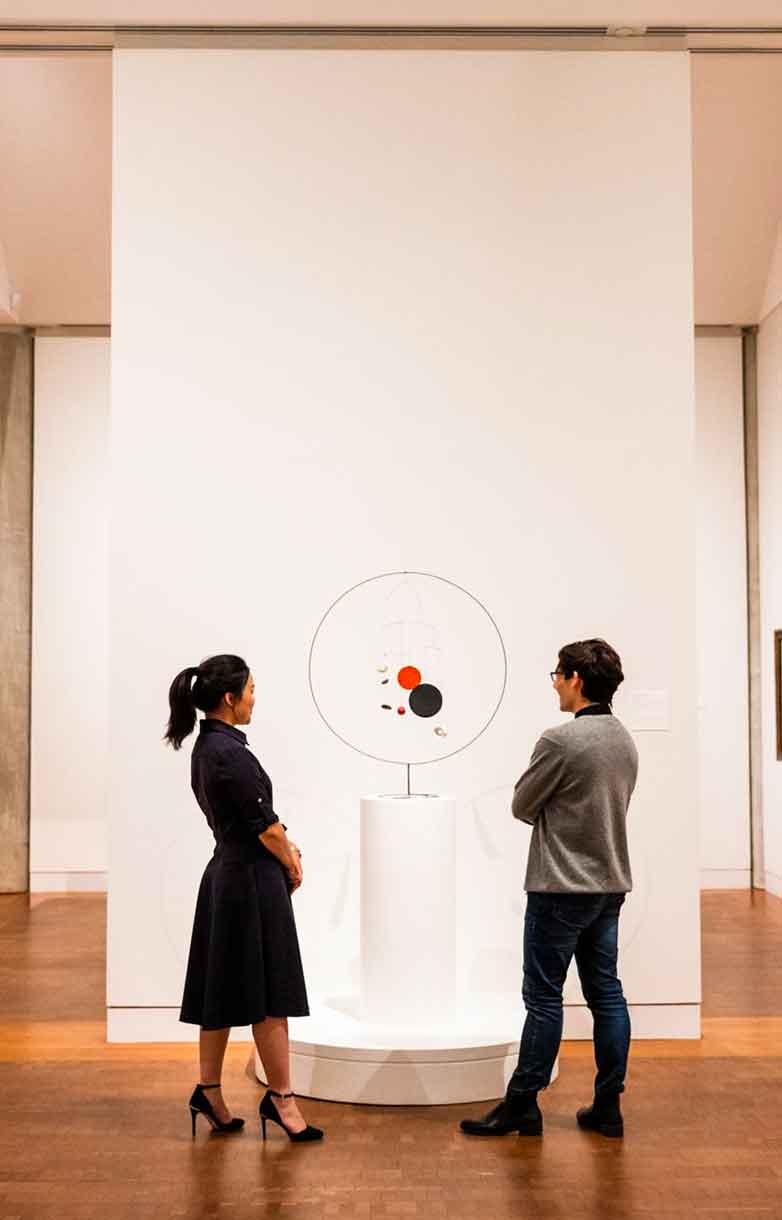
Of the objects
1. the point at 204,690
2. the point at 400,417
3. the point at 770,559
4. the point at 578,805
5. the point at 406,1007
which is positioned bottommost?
the point at 406,1007

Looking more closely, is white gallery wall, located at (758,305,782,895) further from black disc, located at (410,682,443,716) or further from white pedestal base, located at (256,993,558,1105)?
white pedestal base, located at (256,993,558,1105)

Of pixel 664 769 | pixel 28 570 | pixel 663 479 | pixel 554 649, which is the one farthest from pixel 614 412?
pixel 28 570

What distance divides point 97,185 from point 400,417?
375 centimetres

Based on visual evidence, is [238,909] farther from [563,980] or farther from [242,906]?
[563,980]

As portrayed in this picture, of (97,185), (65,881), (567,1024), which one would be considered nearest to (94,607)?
(65,881)

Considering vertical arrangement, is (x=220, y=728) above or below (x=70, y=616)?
below

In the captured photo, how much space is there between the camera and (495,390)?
5668 millimetres

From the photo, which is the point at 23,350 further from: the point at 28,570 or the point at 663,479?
the point at 663,479

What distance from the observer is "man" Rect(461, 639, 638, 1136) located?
4.15 meters

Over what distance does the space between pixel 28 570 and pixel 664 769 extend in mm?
5356

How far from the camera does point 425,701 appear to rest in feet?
17.3

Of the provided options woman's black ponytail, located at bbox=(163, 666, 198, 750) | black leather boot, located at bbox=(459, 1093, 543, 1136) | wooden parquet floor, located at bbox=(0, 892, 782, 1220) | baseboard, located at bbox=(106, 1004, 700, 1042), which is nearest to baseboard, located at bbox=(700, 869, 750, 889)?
wooden parquet floor, located at bbox=(0, 892, 782, 1220)

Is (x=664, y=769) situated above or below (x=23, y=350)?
below

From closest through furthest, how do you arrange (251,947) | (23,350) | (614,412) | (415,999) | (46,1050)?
(251,947) → (415,999) → (46,1050) → (614,412) → (23,350)
